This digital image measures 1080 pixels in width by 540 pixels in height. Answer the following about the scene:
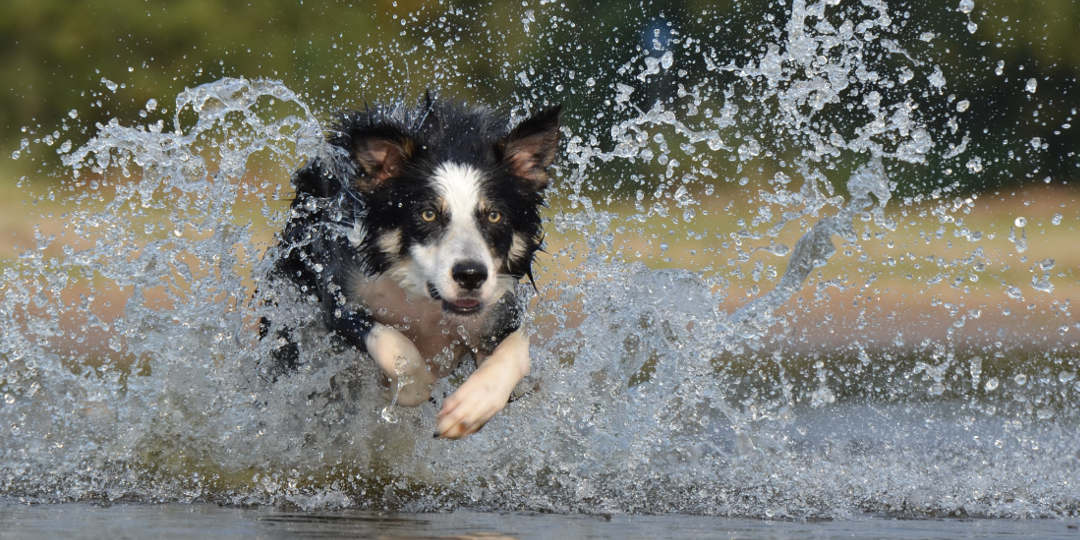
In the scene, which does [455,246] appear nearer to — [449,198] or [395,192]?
[449,198]

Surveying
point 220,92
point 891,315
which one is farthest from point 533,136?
point 891,315

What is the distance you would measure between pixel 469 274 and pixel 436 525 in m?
0.99

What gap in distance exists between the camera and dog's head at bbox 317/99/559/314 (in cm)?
482

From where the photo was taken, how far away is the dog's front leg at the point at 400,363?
4824mm

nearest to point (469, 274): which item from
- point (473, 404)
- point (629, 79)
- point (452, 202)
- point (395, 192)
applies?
point (452, 202)

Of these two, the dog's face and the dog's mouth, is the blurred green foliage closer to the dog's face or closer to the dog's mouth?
the dog's face

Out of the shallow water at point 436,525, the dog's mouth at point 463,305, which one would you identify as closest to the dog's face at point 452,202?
the dog's mouth at point 463,305

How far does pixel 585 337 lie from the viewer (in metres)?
5.86

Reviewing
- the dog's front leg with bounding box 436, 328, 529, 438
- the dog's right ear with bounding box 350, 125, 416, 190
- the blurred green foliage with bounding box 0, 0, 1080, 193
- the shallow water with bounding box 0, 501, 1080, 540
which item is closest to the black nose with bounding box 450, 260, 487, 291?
the dog's front leg with bounding box 436, 328, 529, 438

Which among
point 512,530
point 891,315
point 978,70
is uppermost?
point 978,70

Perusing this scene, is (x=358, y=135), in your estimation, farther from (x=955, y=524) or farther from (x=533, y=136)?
(x=955, y=524)

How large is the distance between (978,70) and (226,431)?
1441 centimetres

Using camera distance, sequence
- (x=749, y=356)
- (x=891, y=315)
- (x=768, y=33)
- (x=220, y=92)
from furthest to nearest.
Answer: (x=768, y=33), (x=891, y=315), (x=749, y=356), (x=220, y=92)

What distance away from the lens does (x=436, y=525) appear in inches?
158
